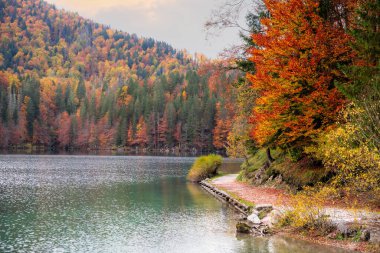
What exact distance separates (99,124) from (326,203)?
5466 inches

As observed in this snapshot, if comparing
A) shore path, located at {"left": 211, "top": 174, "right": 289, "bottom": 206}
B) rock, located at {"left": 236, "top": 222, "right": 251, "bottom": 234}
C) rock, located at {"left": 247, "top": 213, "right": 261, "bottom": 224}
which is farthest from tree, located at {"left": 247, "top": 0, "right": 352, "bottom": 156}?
rock, located at {"left": 236, "top": 222, "right": 251, "bottom": 234}

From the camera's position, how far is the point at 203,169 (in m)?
53.4

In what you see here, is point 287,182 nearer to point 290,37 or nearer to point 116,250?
point 290,37

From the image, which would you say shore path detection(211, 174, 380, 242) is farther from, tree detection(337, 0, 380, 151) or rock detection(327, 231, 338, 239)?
tree detection(337, 0, 380, 151)

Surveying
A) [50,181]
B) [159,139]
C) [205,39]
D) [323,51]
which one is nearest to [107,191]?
[50,181]

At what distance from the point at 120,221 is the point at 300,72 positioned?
14.9 metres

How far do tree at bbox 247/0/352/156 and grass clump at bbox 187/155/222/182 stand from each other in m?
23.7

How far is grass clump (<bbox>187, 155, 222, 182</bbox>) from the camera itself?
5291 centimetres

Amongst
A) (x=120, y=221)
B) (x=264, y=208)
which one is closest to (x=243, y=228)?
(x=264, y=208)

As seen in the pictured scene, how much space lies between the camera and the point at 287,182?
3281 cm

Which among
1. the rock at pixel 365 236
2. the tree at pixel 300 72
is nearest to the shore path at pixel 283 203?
the rock at pixel 365 236

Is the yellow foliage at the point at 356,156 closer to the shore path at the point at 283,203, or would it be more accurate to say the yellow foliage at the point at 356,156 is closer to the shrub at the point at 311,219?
the shore path at the point at 283,203

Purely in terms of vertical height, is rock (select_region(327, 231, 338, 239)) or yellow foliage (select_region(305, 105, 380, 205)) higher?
yellow foliage (select_region(305, 105, 380, 205))

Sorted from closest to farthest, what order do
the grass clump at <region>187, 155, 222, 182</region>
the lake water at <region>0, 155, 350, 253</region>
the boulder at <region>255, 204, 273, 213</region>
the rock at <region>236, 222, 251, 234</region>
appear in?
the lake water at <region>0, 155, 350, 253</region>, the rock at <region>236, 222, 251, 234</region>, the boulder at <region>255, 204, 273, 213</region>, the grass clump at <region>187, 155, 222, 182</region>
